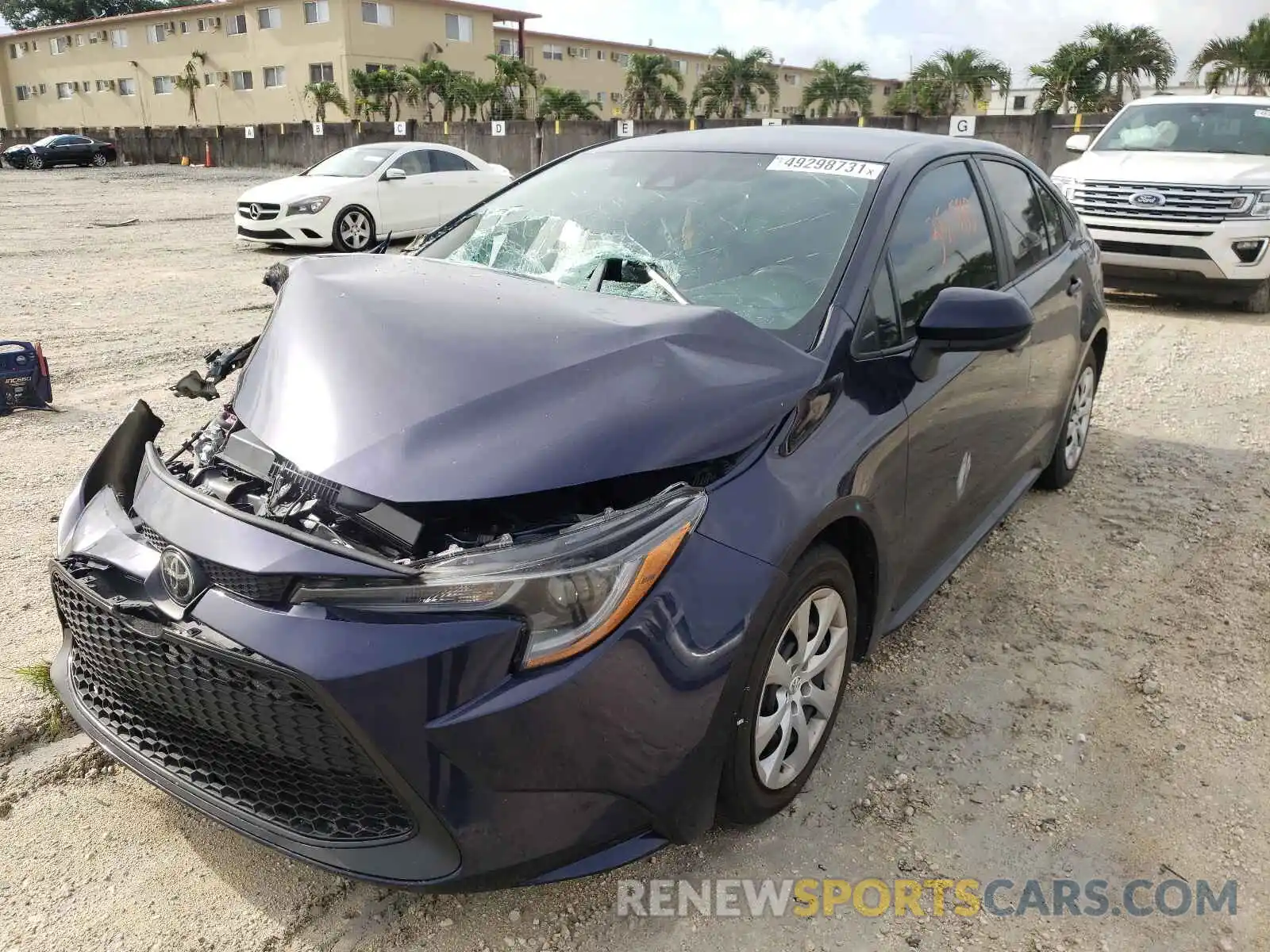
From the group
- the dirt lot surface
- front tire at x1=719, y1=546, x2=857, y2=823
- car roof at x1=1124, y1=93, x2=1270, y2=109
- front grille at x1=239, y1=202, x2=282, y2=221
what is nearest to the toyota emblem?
the dirt lot surface

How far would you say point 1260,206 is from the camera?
331 inches

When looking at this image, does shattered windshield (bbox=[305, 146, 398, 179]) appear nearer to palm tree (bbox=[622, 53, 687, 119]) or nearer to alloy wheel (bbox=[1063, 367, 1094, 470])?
alloy wheel (bbox=[1063, 367, 1094, 470])

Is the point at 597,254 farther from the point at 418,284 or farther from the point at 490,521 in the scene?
the point at 490,521

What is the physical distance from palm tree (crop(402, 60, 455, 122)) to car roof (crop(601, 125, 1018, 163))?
1595 inches

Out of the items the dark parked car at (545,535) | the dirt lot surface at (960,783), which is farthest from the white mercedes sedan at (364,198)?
the dark parked car at (545,535)

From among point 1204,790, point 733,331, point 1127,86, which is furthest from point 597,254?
point 1127,86

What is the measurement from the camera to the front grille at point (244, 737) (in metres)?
1.87

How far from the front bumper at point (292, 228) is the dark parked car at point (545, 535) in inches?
390

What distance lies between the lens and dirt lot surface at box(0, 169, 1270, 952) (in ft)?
7.25

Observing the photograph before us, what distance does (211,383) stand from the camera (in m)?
3.09

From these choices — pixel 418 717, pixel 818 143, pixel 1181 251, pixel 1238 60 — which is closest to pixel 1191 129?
pixel 1181 251

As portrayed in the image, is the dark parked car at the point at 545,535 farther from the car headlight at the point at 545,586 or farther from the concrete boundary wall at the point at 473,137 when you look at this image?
the concrete boundary wall at the point at 473,137

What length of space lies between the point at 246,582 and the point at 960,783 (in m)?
1.99

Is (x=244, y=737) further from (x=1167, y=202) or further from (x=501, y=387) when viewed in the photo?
(x=1167, y=202)
